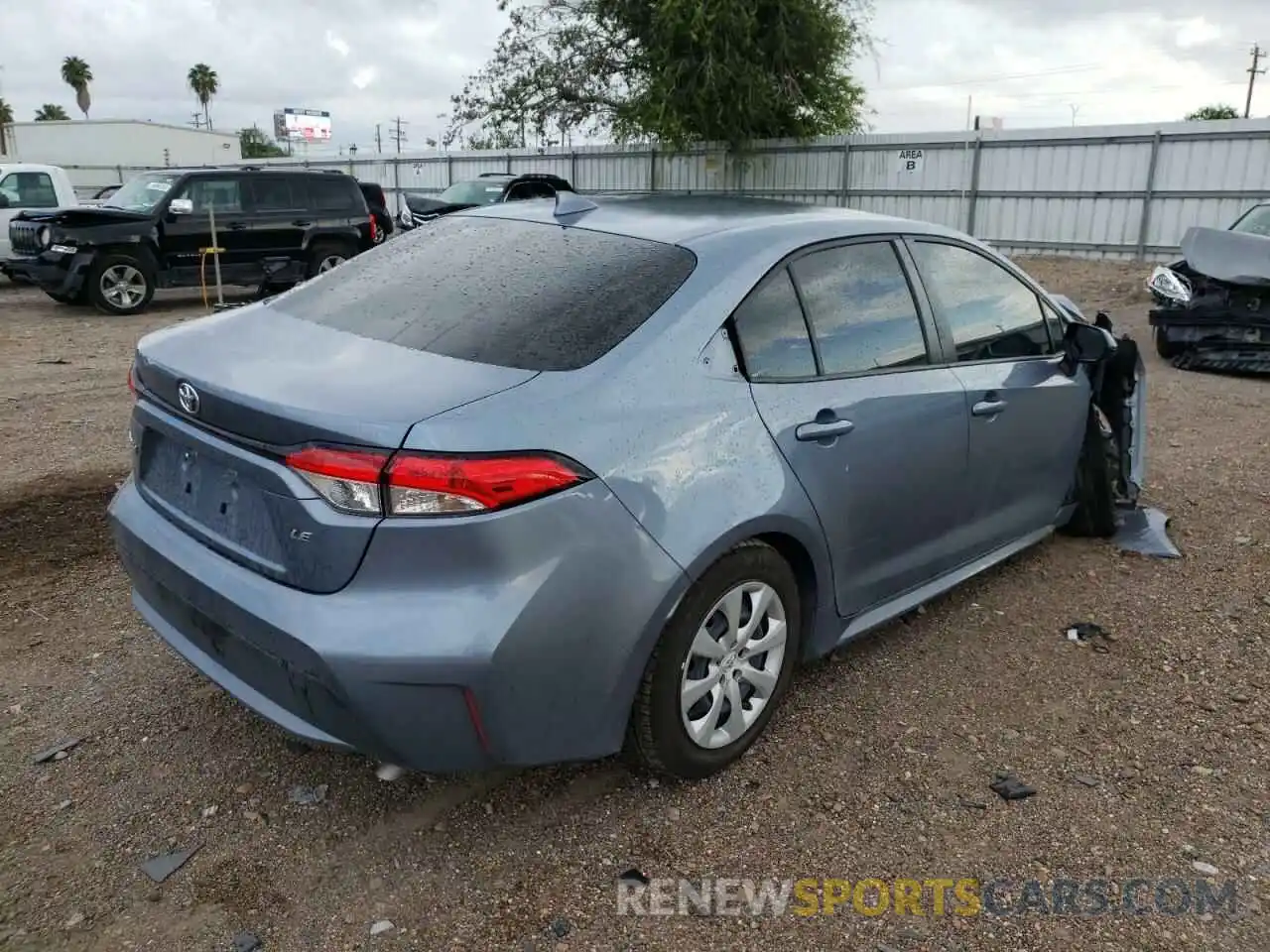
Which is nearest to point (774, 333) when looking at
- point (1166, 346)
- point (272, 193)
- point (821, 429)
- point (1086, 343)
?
point (821, 429)

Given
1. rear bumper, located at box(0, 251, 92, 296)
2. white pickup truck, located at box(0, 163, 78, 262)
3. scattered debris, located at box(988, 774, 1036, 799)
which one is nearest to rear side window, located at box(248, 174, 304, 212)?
rear bumper, located at box(0, 251, 92, 296)

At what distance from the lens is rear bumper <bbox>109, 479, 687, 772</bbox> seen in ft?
7.38

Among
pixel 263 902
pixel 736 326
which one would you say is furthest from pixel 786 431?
pixel 263 902

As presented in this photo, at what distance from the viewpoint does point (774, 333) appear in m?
2.97

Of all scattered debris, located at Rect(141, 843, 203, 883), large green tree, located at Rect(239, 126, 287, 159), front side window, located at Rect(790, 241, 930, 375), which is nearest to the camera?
scattered debris, located at Rect(141, 843, 203, 883)

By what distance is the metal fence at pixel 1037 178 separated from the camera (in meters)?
15.8

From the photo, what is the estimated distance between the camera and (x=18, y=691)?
134 inches

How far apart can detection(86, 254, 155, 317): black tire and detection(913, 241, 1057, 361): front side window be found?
11728mm

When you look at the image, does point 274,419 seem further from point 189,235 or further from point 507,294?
point 189,235

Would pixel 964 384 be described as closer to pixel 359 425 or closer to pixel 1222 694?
pixel 1222 694

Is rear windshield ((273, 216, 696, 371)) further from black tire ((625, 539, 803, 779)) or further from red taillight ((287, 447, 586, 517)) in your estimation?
black tire ((625, 539, 803, 779))

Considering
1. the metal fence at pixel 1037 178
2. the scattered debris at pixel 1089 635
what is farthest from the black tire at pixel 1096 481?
the metal fence at pixel 1037 178

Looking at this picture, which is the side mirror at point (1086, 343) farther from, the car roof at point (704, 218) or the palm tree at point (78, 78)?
the palm tree at point (78, 78)

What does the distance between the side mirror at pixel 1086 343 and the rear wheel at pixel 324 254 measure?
37.6 ft
